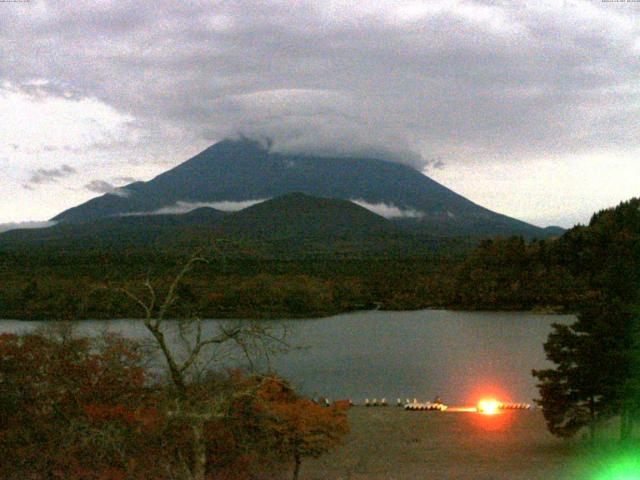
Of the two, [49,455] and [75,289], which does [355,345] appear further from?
[49,455]

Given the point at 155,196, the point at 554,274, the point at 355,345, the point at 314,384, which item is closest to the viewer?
the point at 314,384

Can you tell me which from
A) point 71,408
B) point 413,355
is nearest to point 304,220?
point 413,355

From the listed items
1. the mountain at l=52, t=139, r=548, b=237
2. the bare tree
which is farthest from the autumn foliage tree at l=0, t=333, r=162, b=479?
the mountain at l=52, t=139, r=548, b=237

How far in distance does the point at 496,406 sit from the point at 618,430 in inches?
206

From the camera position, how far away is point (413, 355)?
2808 cm

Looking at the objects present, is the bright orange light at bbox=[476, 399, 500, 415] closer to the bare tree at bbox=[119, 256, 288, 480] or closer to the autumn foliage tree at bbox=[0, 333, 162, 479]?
the autumn foliage tree at bbox=[0, 333, 162, 479]

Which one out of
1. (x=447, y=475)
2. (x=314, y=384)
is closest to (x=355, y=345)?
(x=314, y=384)

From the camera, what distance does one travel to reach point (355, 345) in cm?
3025

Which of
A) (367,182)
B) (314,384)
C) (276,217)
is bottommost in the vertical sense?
(314,384)

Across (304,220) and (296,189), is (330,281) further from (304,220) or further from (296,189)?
(296,189)

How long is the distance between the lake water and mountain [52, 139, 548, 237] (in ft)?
223

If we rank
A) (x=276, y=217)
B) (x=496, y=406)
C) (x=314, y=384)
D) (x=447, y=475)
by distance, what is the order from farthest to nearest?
(x=276, y=217) < (x=314, y=384) < (x=496, y=406) < (x=447, y=475)

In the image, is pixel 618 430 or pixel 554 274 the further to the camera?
pixel 554 274

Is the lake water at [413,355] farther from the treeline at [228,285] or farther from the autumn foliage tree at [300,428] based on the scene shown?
the autumn foliage tree at [300,428]
